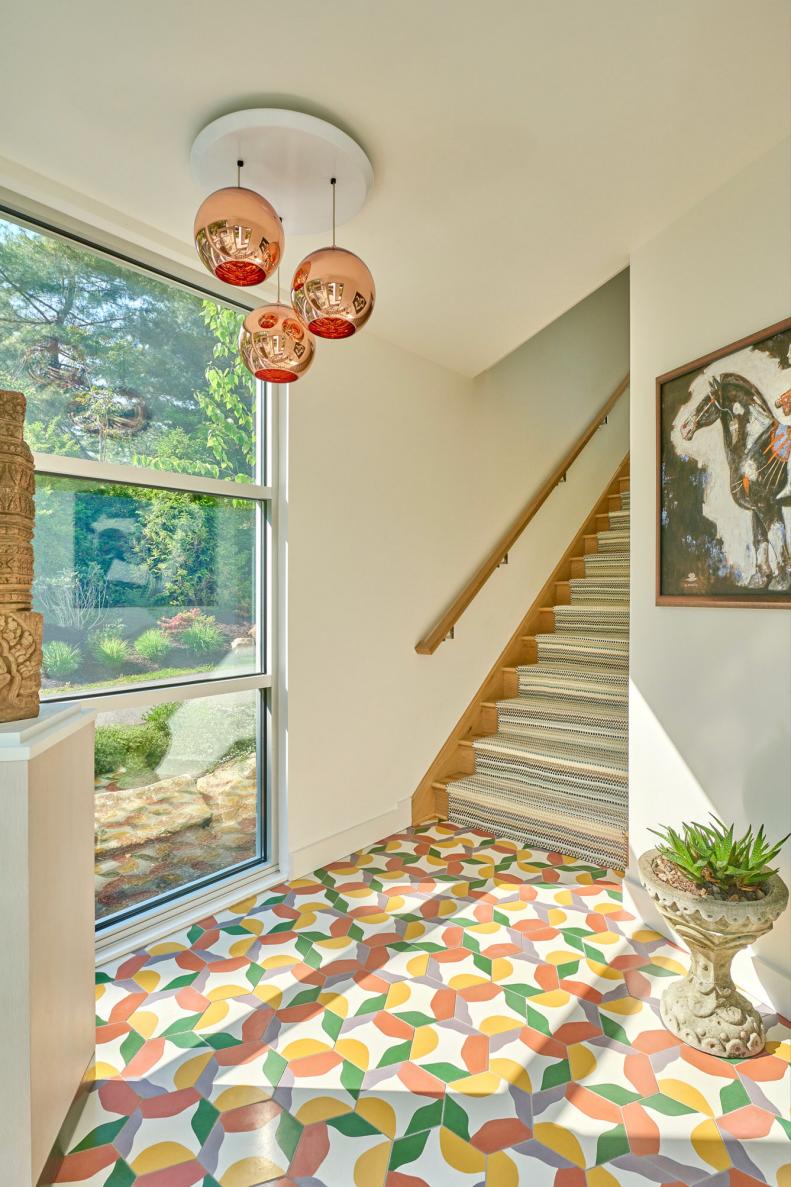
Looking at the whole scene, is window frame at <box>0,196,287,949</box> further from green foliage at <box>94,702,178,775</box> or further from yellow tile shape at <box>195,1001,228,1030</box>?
yellow tile shape at <box>195,1001,228,1030</box>

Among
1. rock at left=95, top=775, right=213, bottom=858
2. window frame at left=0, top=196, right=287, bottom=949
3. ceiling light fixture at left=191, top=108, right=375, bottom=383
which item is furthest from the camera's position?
rock at left=95, top=775, right=213, bottom=858

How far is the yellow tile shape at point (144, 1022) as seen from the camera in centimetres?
198

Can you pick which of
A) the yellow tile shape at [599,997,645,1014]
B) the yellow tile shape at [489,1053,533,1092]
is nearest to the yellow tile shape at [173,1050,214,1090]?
the yellow tile shape at [489,1053,533,1092]

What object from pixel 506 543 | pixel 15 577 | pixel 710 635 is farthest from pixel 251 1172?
pixel 506 543

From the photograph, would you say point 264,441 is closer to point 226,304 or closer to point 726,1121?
point 226,304

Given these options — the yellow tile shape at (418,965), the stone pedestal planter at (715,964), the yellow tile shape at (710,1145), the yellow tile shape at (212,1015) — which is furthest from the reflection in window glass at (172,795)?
the yellow tile shape at (710,1145)

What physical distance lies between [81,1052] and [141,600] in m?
1.39

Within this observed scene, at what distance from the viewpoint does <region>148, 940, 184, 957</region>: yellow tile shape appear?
2.40 m

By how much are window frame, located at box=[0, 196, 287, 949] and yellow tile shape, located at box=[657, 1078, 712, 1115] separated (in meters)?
1.68

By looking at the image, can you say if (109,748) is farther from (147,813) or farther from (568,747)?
(568,747)

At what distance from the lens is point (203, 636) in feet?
8.94

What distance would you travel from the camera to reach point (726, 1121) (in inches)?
→ 64.7

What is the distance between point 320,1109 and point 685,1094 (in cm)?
93

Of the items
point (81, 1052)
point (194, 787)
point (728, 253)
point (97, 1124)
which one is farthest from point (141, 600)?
point (728, 253)
